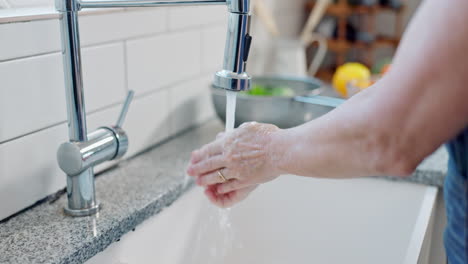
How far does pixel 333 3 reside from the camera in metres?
2.04

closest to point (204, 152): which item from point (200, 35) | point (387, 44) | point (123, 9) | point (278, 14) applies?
point (123, 9)

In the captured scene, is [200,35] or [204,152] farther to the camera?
[200,35]

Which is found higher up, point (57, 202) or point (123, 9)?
point (123, 9)

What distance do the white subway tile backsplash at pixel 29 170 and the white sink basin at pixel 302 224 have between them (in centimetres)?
18

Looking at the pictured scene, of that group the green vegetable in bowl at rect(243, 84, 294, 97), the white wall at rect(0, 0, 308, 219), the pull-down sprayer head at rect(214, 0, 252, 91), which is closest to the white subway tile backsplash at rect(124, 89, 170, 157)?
the white wall at rect(0, 0, 308, 219)

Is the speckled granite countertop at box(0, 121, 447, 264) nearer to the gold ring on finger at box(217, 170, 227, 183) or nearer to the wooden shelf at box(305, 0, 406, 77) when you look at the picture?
the gold ring on finger at box(217, 170, 227, 183)

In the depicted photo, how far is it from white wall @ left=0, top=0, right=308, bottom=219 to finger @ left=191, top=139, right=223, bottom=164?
232 millimetres

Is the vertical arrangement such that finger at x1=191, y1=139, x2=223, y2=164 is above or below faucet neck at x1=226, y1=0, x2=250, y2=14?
below

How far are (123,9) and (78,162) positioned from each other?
1.08 ft

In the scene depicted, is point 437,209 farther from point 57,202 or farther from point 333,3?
point 333,3

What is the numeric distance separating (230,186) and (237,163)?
5 centimetres

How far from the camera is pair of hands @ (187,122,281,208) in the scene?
732mm

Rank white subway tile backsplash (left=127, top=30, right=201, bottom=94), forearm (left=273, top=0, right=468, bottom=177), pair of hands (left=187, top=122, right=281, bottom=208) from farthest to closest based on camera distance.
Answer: white subway tile backsplash (left=127, top=30, right=201, bottom=94)
pair of hands (left=187, top=122, right=281, bottom=208)
forearm (left=273, top=0, right=468, bottom=177)

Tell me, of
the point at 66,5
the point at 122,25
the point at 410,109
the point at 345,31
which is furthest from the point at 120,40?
the point at 345,31
